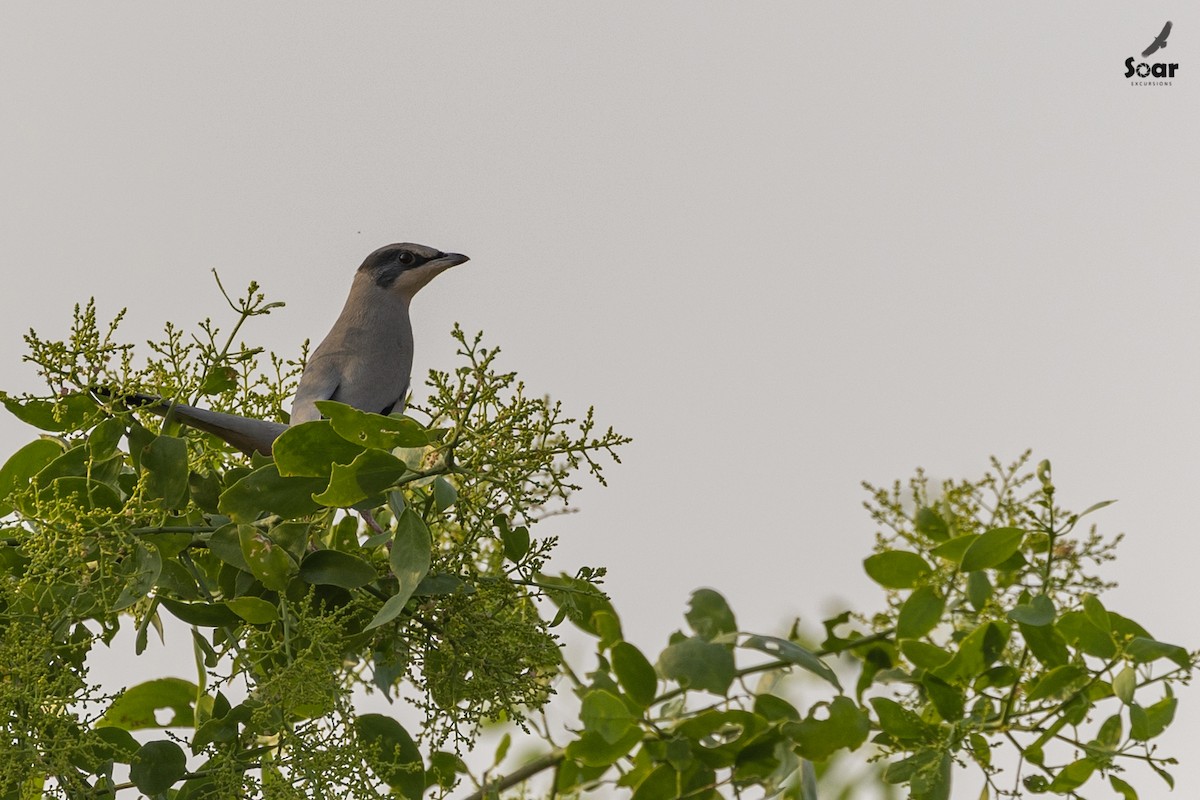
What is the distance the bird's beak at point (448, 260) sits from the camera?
2.93m

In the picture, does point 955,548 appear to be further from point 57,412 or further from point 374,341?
point 374,341

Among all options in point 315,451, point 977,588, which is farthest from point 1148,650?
point 315,451

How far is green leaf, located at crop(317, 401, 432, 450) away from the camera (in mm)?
1271

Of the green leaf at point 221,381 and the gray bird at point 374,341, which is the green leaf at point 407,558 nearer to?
the green leaf at point 221,381

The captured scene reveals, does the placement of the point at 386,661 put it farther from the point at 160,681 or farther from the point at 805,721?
the point at 805,721

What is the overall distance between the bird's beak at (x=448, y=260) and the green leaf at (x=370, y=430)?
5.43 feet

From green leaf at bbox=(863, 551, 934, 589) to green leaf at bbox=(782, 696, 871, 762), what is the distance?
270 millimetres

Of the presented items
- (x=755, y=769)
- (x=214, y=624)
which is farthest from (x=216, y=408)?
(x=755, y=769)

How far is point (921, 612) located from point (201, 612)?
0.87 meters

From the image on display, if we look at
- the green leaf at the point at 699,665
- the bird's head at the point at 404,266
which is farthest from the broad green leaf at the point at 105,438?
the bird's head at the point at 404,266

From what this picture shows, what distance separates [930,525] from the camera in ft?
5.84

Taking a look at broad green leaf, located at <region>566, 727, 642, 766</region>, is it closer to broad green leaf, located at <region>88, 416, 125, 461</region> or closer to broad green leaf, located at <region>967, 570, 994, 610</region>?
broad green leaf, located at <region>967, 570, 994, 610</region>

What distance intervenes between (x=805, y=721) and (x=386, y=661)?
19.6 inches

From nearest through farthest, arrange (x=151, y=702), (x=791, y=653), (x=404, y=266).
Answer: (x=791, y=653) < (x=151, y=702) < (x=404, y=266)
